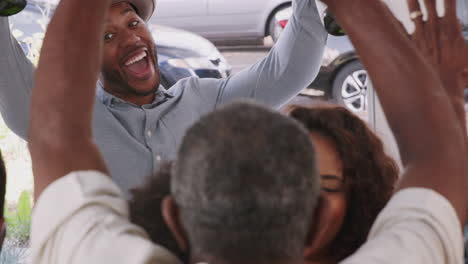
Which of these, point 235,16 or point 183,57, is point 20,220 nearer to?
point 183,57

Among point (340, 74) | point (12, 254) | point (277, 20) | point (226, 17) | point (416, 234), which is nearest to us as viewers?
point (416, 234)

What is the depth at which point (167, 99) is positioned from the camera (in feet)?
8.03

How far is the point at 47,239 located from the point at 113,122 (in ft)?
4.55

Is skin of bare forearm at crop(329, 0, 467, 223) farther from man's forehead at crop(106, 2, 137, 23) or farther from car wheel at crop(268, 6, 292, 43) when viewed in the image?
car wheel at crop(268, 6, 292, 43)

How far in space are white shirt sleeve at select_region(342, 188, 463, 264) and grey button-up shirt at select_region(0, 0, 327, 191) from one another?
4.34 feet

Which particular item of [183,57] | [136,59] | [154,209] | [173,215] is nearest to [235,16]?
[183,57]

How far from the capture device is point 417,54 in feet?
3.24

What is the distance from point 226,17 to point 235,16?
0.09m

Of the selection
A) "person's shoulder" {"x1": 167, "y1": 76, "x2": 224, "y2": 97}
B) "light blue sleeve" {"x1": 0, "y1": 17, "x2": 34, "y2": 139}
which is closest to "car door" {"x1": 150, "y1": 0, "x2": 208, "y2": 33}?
"person's shoulder" {"x1": 167, "y1": 76, "x2": 224, "y2": 97}

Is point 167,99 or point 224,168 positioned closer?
point 224,168

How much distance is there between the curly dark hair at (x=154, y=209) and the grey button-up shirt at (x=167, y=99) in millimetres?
1030

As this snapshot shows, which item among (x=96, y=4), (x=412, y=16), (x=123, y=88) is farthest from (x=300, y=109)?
(x=123, y=88)

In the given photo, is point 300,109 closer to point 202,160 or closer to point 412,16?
point 412,16

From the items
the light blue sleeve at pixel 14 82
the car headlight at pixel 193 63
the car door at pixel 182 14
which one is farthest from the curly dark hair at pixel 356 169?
the car door at pixel 182 14
